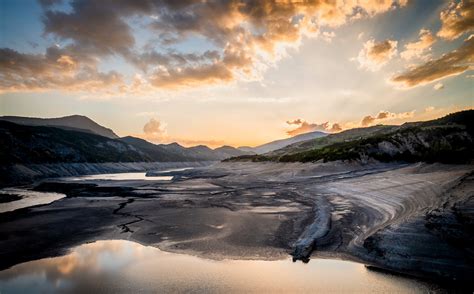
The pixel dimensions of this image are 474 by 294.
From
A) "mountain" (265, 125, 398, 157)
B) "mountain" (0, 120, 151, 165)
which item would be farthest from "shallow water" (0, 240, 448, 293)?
"mountain" (265, 125, 398, 157)

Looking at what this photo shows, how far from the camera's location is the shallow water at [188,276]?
9148mm

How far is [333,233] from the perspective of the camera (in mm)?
14469

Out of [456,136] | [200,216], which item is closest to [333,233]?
[200,216]

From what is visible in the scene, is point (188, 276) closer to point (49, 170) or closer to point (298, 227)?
point (298, 227)

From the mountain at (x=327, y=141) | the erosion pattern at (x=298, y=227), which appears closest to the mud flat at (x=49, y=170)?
the erosion pattern at (x=298, y=227)

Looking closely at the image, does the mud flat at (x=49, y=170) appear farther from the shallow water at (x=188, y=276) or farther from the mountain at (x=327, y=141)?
the mountain at (x=327, y=141)

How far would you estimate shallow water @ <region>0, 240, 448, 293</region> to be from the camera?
9.15m

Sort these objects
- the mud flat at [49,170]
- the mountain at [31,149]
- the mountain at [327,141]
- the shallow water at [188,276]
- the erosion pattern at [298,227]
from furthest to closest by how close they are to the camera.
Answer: the mountain at [327,141]
the mountain at [31,149]
the mud flat at [49,170]
the erosion pattern at [298,227]
the shallow water at [188,276]

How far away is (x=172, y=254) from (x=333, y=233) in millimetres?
8302

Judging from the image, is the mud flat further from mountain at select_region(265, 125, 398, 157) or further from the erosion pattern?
mountain at select_region(265, 125, 398, 157)

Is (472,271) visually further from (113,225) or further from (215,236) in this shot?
(113,225)

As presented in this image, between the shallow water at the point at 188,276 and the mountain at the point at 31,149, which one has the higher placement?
the mountain at the point at 31,149

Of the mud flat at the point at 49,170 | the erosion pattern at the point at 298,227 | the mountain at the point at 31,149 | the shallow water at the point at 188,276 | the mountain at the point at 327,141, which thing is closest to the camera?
the shallow water at the point at 188,276

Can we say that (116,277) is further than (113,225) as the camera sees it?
No
